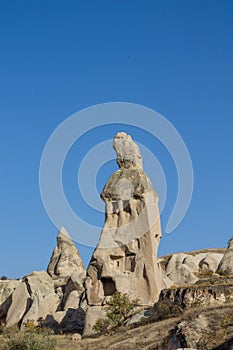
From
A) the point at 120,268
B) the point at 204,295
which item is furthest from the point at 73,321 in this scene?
the point at 204,295

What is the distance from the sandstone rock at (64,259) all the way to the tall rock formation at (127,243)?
590 inches

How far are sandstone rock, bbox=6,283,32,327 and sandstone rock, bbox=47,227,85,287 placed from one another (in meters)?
7.28

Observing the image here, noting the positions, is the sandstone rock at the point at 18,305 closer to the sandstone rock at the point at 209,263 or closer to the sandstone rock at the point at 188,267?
the sandstone rock at the point at 188,267

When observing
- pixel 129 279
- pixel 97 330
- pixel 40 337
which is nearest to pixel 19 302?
pixel 129 279

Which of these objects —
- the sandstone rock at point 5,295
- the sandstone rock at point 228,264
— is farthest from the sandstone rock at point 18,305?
the sandstone rock at point 228,264

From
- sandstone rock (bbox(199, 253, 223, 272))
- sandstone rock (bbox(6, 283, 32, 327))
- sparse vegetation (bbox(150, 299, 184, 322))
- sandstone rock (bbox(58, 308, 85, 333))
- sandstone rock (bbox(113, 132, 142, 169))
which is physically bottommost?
sparse vegetation (bbox(150, 299, 184, 322))

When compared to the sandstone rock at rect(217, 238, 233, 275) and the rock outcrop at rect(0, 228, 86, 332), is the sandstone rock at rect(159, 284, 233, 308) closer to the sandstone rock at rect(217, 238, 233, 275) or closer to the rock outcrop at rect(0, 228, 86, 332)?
the rock outcrop at rect(0, 228, 86, 332)

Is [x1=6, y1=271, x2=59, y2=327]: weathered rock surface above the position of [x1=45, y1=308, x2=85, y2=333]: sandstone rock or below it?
above

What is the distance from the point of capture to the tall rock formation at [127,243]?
110ft

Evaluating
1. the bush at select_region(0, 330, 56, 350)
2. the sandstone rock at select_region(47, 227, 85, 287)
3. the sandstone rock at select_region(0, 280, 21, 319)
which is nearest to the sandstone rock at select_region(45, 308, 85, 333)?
the sandstone rock at select_region(0, 280, 21, 319)

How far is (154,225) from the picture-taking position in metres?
35.1

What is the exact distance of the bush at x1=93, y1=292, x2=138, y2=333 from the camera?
2877cm

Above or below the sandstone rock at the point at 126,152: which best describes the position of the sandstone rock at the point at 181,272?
below

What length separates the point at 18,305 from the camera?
1594 inches
